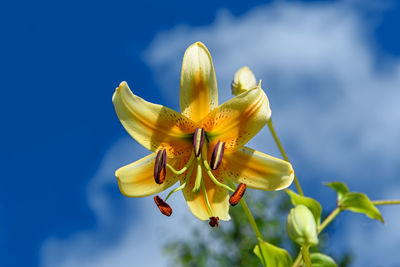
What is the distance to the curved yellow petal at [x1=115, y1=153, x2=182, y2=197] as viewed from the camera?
1.28 metres

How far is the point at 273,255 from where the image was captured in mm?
1376

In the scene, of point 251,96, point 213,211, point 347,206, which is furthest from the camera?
point 347,206

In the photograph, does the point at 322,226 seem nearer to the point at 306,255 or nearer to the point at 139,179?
the point at 306,255

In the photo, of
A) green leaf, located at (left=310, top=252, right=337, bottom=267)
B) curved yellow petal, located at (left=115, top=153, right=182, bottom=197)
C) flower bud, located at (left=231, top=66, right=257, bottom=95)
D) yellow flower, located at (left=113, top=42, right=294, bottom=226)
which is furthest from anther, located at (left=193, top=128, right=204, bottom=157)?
green leaf, located at (left=310, top=252, right=337, bottom=267)

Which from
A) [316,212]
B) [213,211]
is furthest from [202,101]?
[316,212]

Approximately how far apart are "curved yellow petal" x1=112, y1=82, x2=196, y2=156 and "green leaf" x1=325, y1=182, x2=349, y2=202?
1.82 feet

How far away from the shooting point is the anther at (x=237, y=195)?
1249mm

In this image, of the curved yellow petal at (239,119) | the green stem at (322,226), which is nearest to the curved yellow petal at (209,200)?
the curved yellow petal at (239,119)

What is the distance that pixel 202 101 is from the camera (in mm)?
1290

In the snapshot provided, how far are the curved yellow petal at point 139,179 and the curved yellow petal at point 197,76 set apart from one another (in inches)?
7.5

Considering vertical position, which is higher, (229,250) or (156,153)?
(229,250)

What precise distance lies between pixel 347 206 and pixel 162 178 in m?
0.70

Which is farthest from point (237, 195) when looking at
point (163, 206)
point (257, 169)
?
point (163, 206)

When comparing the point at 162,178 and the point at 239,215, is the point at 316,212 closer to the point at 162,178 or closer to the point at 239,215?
the point at 162,178
